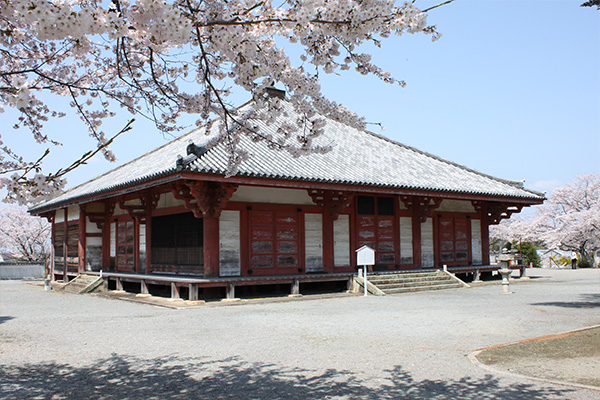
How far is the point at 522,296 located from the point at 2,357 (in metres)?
12.7

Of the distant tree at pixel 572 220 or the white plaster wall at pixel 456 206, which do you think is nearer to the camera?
the white plaster wall at pixel 456 206

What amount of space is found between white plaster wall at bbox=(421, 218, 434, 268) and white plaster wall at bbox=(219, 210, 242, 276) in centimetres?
746

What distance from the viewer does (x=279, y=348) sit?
24.7 ft

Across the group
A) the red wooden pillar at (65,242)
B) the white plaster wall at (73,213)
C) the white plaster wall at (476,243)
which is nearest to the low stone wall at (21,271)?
the red wooden pillar at (65,242)

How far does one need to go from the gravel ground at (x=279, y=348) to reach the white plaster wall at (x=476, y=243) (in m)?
7.68

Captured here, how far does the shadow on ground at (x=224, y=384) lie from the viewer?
5.09 meters

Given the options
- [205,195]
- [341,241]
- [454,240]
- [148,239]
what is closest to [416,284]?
[341,241]

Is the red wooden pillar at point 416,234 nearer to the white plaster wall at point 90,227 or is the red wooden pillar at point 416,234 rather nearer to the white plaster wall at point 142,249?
the white plaster wall at point 142,249

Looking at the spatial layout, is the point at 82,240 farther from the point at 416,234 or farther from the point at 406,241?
the point at 416,234

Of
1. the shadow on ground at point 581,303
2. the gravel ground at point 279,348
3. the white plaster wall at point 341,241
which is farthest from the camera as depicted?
the white plaster wall at point 341,241

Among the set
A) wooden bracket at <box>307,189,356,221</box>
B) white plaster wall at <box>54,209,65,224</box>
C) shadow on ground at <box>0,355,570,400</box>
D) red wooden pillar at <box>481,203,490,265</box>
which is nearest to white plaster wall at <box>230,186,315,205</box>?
wooden bracket at <box>307,189,356,221</box>

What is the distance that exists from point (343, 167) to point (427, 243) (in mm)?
4679

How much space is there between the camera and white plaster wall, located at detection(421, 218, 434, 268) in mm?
19531

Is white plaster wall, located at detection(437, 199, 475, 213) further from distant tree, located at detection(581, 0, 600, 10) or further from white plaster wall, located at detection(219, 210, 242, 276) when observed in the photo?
distant tree, located at detection(581, 0, 600, 10)
